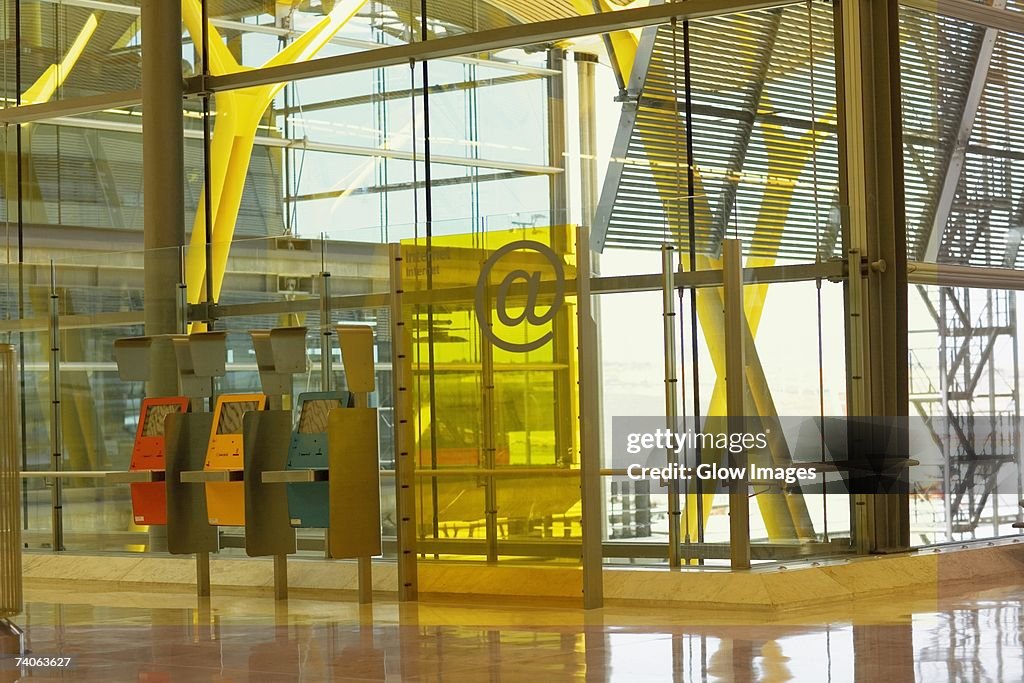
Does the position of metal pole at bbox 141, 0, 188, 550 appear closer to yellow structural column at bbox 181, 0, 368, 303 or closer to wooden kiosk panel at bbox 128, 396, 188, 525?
yellow structural column at bbox 181, 0, 368, 303

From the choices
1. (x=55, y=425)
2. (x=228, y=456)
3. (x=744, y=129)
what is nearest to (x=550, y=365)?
(x=228, y=456)

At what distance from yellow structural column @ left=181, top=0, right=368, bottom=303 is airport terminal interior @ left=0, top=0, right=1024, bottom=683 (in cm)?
9

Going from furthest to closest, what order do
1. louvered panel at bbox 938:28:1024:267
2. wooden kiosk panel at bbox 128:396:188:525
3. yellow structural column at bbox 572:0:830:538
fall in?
louvered panel at bbox 938:28:1024:267 → wooden kiosk panel at bbox 128:396:188:525 → yellow structural column at bbox 572:0:830:538

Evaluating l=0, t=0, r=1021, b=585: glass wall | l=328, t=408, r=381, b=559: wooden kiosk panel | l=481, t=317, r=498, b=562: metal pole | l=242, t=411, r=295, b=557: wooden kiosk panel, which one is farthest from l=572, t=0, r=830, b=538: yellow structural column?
l=242, t=411, r=295, b=557: wooden kiosk panel

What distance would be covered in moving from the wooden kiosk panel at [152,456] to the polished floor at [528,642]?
3.32 ft

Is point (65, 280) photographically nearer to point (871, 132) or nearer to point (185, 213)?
point (185, 213)

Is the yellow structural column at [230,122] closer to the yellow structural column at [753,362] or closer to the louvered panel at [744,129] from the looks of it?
the louvered panel at [744,129]

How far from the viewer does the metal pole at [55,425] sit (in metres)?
12.9

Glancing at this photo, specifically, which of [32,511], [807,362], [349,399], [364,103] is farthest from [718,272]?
[32,511]

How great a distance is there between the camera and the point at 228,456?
1124cm

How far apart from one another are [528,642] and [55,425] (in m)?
6.12

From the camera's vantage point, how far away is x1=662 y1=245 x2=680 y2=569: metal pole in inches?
403

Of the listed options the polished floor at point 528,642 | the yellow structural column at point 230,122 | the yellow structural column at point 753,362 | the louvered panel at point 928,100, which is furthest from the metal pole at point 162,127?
the louvered panel at point 928,100

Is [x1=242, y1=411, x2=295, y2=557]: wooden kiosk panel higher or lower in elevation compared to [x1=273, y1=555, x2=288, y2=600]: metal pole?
higher
